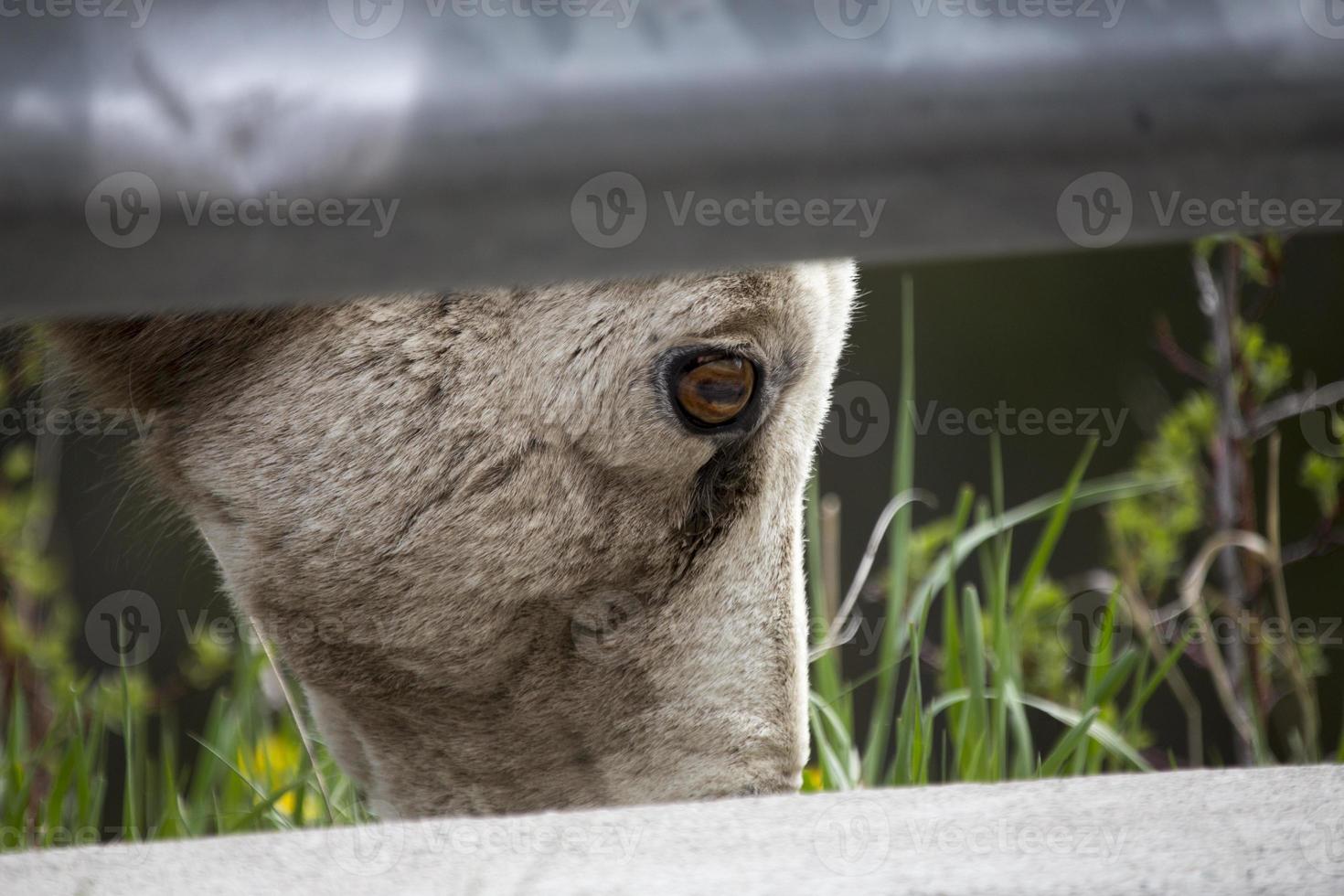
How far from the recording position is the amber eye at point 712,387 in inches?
83.0

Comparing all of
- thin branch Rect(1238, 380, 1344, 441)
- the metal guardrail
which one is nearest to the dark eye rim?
the metal guardrail

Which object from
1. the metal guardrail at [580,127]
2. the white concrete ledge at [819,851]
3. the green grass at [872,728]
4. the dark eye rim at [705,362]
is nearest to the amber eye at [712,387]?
the dark eye rim at [705,362]

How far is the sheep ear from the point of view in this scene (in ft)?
7.29

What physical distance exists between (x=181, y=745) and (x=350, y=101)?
6095 millimetres

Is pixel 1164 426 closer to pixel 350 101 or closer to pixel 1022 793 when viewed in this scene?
pixel 1022 793

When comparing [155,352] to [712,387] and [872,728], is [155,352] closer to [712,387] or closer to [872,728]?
[712,387]

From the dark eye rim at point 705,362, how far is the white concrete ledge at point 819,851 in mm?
868

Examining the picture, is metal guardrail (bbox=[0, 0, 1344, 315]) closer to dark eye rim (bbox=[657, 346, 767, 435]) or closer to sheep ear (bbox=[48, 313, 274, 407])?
dark eye rim (bbox=[657, 346, 767, 435])

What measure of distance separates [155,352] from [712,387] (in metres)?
0.92

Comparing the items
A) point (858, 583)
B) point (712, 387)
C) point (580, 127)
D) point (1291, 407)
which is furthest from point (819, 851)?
point (1291, 407)

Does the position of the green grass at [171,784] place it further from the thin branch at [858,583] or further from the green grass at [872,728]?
the thin branch at [858,583]

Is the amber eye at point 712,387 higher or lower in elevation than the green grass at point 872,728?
higher

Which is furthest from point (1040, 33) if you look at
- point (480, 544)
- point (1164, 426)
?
point (1164, 426)

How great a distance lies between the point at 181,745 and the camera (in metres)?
6.23
